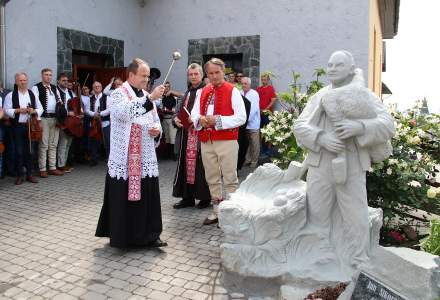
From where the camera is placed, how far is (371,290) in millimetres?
2262

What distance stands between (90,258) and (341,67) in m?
2.72

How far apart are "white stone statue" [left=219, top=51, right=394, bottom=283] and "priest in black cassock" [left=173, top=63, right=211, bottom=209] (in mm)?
1941

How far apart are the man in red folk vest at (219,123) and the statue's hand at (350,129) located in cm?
179

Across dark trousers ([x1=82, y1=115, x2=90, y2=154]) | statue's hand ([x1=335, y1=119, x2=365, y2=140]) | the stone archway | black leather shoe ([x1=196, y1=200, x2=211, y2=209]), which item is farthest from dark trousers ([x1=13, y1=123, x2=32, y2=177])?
statue's hand ([x1=335, y1=119, x2=365, y2=140])

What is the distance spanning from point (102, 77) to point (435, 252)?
27.0 ft

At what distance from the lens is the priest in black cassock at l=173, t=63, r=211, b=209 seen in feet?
18.0

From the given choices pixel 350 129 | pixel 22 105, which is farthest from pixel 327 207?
pixel 22 105

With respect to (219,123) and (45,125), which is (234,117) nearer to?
(219,123)

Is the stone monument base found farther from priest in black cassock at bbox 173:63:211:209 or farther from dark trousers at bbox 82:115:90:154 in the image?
dark trousers at bbox 82:115:90:154

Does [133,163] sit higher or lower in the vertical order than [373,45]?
lower

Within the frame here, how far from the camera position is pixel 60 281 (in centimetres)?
358

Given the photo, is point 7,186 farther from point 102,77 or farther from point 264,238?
point 264,238

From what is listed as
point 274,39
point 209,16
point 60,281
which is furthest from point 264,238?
point 209,16

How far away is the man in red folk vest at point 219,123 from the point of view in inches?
188
